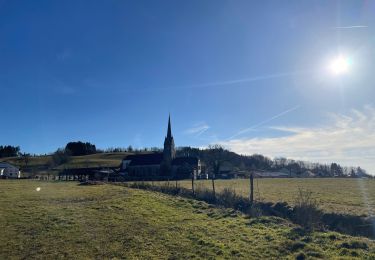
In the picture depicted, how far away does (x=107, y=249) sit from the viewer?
36.2 ft

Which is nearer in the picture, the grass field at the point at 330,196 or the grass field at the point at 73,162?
the grass field at the point at 330,196

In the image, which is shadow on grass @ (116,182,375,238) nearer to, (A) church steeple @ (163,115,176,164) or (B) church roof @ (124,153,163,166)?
(A) church steeple @ (163,115,176,164)

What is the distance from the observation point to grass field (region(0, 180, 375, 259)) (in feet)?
34.7

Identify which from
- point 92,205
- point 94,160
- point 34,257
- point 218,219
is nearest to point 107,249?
point 34,257

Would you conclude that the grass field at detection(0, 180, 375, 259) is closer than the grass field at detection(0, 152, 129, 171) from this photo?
Yes

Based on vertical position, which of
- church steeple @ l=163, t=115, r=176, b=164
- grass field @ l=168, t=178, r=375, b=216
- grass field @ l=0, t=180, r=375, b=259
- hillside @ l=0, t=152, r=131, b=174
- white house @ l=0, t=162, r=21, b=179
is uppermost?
→ church steeple @ l=163, t=115, r=176, b=164

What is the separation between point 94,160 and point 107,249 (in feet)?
517

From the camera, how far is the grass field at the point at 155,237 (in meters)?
10.6

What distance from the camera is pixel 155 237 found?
1277cm

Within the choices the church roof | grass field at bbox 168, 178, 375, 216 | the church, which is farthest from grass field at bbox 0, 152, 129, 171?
grass field at bbox 168, 178, 375, 216

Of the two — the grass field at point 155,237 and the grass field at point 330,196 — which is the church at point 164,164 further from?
the grass field at point 155,237

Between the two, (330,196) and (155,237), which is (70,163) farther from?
(155,237)

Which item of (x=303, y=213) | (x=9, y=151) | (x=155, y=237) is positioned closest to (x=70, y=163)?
(x=9, y=151)

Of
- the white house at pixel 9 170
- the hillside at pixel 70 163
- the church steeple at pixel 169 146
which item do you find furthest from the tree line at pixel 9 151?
the church steeple at pixel 169 146
